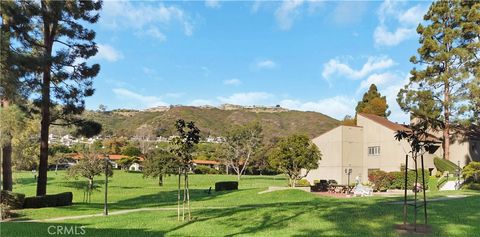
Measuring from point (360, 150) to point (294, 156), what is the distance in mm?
13672

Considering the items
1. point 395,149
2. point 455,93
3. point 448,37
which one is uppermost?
point 448,37

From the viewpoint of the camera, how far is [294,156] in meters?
34.8

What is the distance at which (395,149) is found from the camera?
4216 cm

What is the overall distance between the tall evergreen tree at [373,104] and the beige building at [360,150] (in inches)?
662

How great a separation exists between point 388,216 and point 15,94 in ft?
49.0

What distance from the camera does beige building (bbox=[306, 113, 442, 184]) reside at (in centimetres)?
4338

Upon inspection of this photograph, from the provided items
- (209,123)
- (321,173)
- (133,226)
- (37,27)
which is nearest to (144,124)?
(209,123)

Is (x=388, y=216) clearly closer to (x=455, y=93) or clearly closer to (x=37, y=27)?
(x=37, y=27)

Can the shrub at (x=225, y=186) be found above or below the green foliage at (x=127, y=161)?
below

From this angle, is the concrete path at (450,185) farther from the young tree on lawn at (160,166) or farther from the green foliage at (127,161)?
the green foliage at (127,161)

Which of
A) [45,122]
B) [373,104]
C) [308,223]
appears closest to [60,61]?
[45,122]

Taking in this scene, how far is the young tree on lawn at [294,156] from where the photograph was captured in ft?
114

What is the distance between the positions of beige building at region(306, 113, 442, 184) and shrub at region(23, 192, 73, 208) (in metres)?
28.6

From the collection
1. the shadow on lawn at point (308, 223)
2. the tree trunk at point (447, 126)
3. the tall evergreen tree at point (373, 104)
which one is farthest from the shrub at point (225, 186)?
the tall evergreen tree at point (373, 104)
